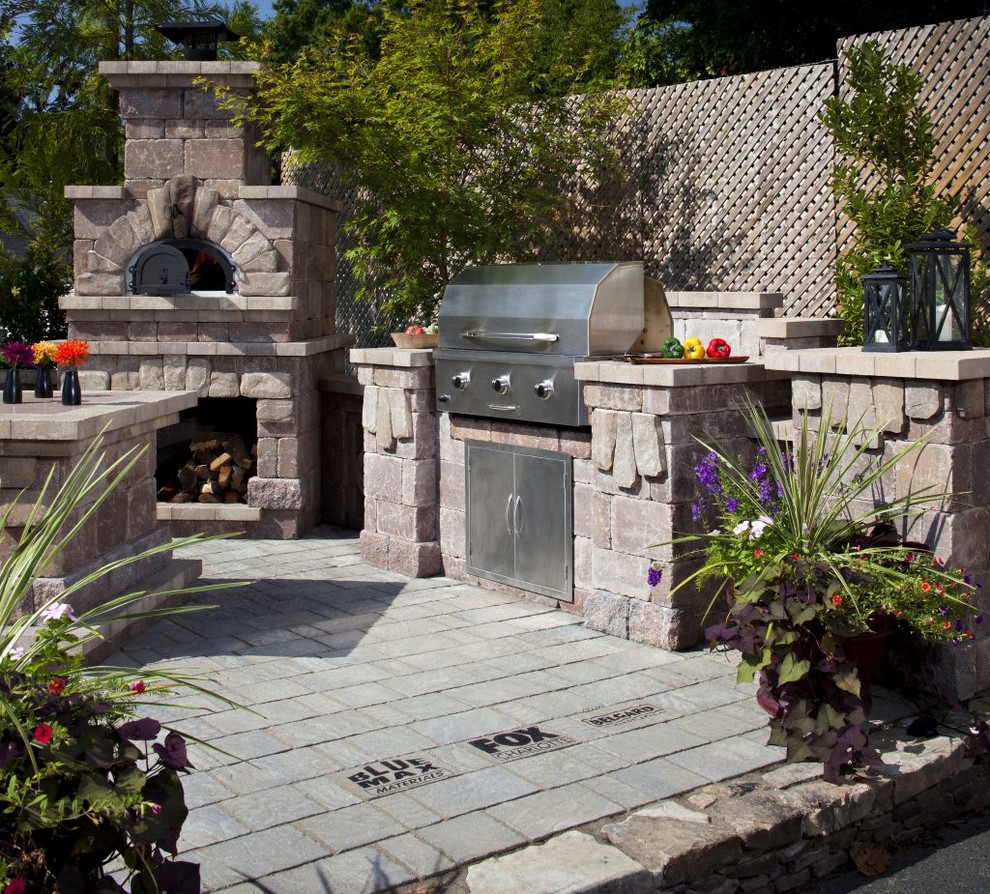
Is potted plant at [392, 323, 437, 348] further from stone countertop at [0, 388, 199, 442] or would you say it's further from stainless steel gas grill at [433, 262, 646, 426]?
stone countertop at [0, 388, 199, 442]

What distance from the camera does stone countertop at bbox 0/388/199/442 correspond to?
5480 mm

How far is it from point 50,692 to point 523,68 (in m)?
7.23

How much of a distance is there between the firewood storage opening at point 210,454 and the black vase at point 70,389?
2478 mm

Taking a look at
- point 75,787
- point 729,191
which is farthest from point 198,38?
point 75,787

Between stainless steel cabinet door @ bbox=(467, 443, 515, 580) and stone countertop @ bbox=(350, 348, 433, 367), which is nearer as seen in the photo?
stainless steel cabinet door @ bbox=(467, 443, 515, 580)

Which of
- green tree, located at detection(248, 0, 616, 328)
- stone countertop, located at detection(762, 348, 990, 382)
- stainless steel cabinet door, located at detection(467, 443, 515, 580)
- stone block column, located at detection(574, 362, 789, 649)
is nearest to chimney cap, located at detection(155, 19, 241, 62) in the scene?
green tree, located at detection(248, 0, 616, 328)

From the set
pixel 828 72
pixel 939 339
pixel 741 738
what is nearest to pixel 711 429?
pixel 939 339

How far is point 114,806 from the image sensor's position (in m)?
2.68

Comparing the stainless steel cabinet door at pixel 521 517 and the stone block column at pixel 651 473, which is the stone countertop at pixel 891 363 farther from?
the stainless steel cabinet door at pixel 521 517

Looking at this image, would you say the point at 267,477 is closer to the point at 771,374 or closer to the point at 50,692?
the point at 771,374

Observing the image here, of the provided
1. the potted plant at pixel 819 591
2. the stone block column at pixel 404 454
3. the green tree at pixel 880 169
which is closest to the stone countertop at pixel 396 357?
the stone block column at pixel 404 454

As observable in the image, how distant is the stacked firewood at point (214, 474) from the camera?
356 inches

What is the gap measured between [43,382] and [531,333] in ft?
9.12

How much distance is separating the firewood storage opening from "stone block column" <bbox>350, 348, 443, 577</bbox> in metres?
1.72
